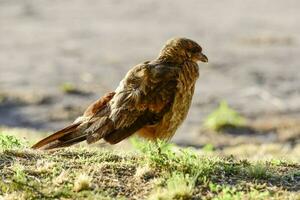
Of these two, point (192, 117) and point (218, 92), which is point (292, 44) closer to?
point (218, 92)

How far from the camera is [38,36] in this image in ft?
95.9

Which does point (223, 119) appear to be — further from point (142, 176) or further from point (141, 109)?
point (142, 176)

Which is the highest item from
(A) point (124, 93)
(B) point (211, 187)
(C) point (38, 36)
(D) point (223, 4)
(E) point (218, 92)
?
(D) point (223, 4)

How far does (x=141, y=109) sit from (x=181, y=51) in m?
0.86

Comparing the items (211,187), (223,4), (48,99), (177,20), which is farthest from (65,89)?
(211,187)

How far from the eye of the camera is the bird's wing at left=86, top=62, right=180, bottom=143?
9773 mm

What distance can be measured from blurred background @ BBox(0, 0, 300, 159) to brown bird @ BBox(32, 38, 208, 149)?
6.25m

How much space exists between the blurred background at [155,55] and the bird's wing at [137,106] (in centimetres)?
646

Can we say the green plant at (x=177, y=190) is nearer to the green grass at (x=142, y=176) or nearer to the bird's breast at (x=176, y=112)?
the green grass at (x=142, y=176)


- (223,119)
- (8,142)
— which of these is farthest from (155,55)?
(8,142)

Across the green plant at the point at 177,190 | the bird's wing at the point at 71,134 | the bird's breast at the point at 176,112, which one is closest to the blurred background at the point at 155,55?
the bird's wing at the point at 71,134

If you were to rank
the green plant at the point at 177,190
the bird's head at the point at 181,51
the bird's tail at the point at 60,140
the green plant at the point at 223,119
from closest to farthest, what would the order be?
1. the green plant at the point at 177,190
2. the bird's tail at the point at 60,140
3. the bird's head at the point at 181,51
4. the green plant at the point at 223,119

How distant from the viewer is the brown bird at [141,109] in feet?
32.1

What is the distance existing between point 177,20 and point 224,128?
10.9 meters
